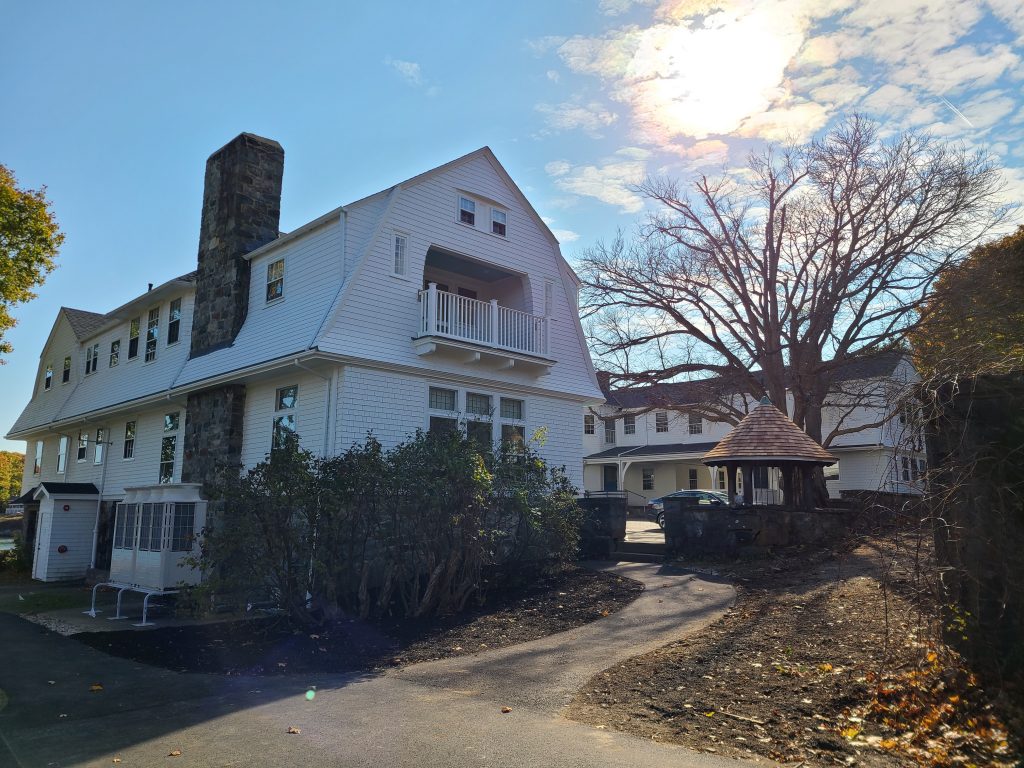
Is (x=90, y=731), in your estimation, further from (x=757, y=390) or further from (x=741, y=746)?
(x=757, y=390)

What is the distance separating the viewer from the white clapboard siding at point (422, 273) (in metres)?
14.8

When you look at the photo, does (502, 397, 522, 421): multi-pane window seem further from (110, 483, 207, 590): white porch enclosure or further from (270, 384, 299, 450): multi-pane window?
(110, 483, 207, 590): white porch enclosure

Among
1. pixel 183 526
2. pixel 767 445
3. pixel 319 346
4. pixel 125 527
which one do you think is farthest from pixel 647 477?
pixel 183 526

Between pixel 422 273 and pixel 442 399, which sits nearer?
pixel 422 273

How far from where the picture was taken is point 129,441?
21625mm

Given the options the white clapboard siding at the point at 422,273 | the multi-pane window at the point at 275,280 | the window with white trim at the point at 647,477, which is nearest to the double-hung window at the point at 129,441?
the multi-pane window at the point at 275,280

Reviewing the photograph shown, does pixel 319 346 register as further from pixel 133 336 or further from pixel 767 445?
pixel 133 336

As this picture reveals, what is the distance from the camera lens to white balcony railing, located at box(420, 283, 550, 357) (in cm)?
1559

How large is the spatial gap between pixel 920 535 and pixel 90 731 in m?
7.03

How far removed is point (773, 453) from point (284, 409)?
10.9 metres

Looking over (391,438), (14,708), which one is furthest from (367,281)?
(14,708)

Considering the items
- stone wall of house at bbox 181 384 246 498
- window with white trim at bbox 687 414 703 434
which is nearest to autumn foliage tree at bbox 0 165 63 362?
stone wall of house at bbox 181 384 246 498

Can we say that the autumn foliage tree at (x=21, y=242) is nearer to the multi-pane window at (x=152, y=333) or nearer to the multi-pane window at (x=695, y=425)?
the multi-pane window at (x=152, y=333)

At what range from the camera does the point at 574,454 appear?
61.9 feet
